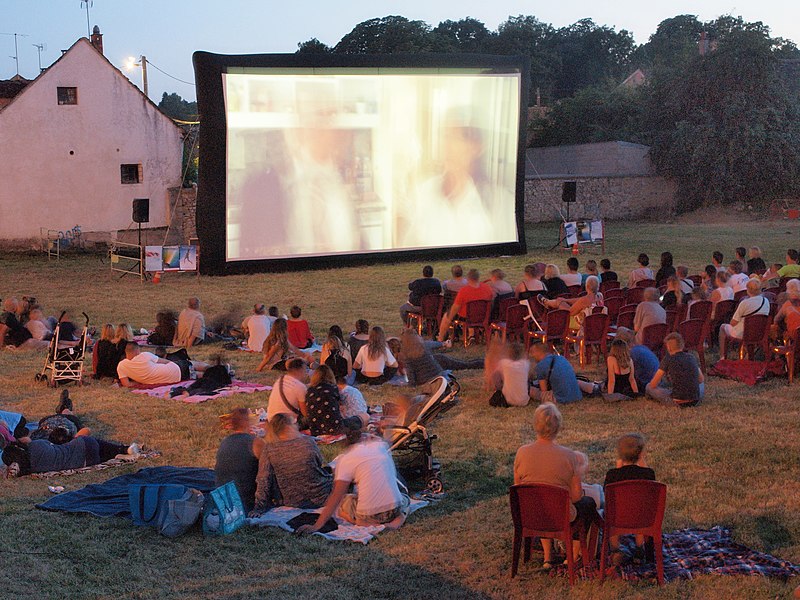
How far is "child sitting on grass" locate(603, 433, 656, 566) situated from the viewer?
567 centimetres

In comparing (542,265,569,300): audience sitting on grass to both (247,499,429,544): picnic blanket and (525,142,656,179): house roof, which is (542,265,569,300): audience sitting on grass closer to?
(247,499,429,544): picnic blanket

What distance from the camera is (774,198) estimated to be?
36.5m

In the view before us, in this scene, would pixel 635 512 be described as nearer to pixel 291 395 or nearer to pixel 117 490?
pixel 117 490

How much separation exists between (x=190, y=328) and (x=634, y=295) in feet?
19.6

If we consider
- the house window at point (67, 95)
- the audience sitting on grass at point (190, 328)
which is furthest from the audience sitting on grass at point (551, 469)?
the house window at point (67, 95)

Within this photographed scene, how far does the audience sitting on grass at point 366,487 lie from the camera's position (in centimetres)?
642

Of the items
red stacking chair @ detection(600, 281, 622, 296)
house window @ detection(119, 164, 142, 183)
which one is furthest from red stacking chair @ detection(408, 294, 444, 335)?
house window @ detection(119, 164, 142, 183)

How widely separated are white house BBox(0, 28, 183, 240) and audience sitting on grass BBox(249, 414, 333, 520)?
78.0 ft

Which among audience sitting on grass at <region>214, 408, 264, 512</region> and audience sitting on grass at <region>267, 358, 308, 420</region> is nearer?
audience sitting on grass at <region>214, 408, 264, 512</region>

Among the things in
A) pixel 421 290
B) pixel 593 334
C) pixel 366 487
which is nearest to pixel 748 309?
pixel 593 334

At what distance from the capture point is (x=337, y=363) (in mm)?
10328

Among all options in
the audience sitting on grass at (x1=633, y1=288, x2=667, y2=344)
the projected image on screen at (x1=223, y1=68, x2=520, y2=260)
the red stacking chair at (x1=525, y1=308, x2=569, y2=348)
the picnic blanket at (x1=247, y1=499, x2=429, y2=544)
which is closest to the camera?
the picnic blanket at (x1=247, y1=499, x2=429, y2=544)

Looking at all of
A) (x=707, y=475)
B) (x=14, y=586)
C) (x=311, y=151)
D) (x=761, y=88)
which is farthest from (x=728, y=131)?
(x=14, y=586)

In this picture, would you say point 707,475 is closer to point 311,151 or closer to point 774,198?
point 311,151
